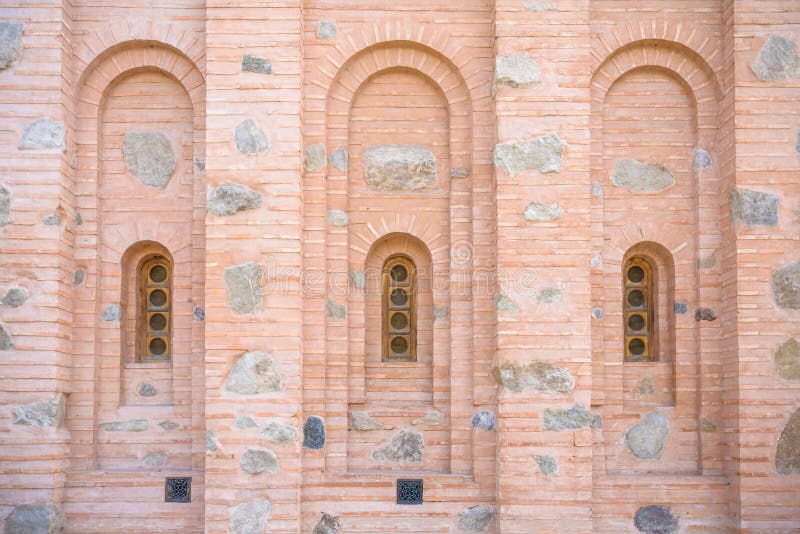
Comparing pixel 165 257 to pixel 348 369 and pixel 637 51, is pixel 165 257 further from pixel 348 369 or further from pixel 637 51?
pixel 637 51

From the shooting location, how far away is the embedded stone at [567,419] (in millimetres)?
8477

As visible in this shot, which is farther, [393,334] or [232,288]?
[393,334]

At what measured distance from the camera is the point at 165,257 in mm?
9281

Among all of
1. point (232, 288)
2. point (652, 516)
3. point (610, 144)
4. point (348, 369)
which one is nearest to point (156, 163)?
point (232, 288)

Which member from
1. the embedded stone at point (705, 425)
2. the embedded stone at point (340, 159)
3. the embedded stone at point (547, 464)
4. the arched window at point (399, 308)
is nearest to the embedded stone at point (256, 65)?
the embedded stone at point (340, 159)

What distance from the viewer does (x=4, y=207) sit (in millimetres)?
8703

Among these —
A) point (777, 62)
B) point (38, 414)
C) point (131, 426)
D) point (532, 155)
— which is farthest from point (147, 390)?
point (777, 62)

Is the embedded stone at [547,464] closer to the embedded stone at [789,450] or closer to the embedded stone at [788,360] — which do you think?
the embedded stone at [789,450]

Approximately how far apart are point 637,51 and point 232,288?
13.6ft

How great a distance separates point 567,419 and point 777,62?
3590mm

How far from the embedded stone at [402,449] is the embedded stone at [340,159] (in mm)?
2364

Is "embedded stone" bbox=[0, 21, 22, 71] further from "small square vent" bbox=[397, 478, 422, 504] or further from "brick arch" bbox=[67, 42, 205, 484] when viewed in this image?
"small square vent" bbox=[397, 478, 422, 504]

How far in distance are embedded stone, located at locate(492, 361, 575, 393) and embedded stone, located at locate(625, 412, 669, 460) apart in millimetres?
901

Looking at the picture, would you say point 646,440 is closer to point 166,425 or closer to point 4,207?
point 166,425
